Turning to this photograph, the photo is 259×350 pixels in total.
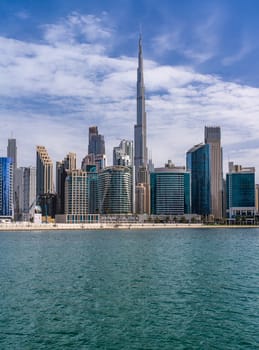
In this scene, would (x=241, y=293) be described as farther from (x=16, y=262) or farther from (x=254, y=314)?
(x=16, y=262)

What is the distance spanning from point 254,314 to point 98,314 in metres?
13.5

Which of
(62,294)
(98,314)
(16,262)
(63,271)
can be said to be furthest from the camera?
(16,262)

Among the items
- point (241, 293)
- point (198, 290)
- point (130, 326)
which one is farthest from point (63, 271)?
point (130, 326)

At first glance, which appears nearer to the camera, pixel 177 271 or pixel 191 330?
pixel 191 330

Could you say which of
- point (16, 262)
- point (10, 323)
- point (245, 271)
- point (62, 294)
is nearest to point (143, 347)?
point (10, 323)

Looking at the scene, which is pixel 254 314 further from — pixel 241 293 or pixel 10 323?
pixel 10 323

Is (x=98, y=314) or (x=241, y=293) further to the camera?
(x=241, y=293)

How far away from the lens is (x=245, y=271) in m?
67.1

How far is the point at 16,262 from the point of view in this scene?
258ft

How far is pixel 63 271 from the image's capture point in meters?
65.6

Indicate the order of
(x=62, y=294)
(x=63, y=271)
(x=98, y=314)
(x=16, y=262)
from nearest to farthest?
(x=98, y=314), (x=62, y=294), (x=63, y=271), (x=16, y=262)

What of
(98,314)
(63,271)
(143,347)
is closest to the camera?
(143,347)

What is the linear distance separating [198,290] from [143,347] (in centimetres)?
2029

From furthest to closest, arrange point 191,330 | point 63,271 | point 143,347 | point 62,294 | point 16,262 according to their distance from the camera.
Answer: point 16,262 < point 63,271 < point 62,294 < point 191,330 < point 143,347
